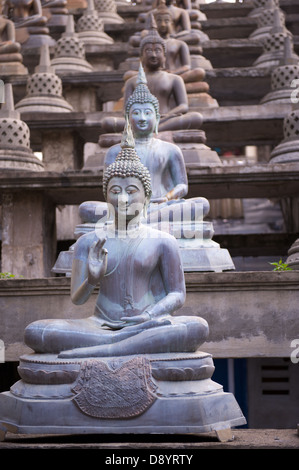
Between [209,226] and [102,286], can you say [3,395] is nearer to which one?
[102,286]

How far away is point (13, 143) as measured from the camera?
10.5m

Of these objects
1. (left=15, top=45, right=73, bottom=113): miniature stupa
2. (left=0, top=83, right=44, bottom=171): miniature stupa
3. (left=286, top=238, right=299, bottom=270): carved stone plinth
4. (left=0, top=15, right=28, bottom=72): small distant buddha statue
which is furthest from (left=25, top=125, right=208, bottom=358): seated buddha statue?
(left=0, top=15, right=28, bottom=72): small distant buddha statue

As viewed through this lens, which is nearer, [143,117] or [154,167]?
[143,117]

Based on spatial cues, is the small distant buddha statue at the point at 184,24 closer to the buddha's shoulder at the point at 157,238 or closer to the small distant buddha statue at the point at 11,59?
the small distant buddha statue at the point at 11,59

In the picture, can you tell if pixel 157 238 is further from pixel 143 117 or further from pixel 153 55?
pixel 153 55

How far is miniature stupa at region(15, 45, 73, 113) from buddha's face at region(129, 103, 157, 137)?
4.51 m

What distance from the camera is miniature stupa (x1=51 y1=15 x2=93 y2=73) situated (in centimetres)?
1411

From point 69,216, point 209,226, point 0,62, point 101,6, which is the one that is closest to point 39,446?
point 209,226

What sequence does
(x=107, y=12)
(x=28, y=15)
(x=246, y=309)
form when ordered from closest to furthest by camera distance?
(x=246, y=309) → (x=28, y=15) → (x=107, y=12)

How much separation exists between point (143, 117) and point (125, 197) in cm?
298

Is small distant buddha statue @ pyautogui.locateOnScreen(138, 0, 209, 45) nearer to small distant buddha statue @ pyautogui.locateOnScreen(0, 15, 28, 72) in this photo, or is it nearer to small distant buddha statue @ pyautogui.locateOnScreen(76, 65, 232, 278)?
small distant buddha statue @ pyautogui.locateOnScreen(0, 15, 28, 72)

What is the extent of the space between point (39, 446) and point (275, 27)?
1202cm

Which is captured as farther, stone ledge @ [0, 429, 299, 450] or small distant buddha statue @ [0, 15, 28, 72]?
small distant buddha statue @ [0, 15, 28, 72]

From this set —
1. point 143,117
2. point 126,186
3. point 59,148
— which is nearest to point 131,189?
point 126,186
